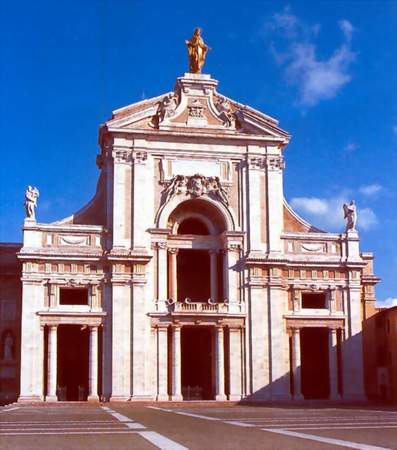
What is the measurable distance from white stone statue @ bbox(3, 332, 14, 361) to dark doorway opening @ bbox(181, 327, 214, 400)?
34.5ft

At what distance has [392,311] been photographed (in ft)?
184

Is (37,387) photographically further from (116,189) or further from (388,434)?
(388,434)

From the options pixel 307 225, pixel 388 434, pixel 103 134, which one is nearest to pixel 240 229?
pixel 307 225

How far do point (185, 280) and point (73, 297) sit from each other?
8.09 metres

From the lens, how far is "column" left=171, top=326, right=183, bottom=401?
51656 mm

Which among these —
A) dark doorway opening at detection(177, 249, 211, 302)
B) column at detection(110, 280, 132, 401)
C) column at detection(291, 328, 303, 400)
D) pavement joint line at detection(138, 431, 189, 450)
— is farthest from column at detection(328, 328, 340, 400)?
pavement joint line at detection(138, 431, 189, 450)

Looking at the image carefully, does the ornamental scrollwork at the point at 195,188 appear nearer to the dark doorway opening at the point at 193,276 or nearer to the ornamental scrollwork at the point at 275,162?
the ornamental scrollwork at the point at 275,162

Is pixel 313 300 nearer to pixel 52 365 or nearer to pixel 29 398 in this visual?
pixel 52 365

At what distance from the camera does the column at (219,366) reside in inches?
2060

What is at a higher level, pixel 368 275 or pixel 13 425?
pixel 368 275

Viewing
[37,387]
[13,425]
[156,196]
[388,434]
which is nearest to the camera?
[388,434]

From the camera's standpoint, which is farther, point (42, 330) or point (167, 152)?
point (167, 152)

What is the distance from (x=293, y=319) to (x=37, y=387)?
1574 cm

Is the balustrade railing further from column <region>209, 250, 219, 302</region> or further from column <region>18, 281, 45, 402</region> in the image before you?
column <region>18, 281, 45, 402</region>
